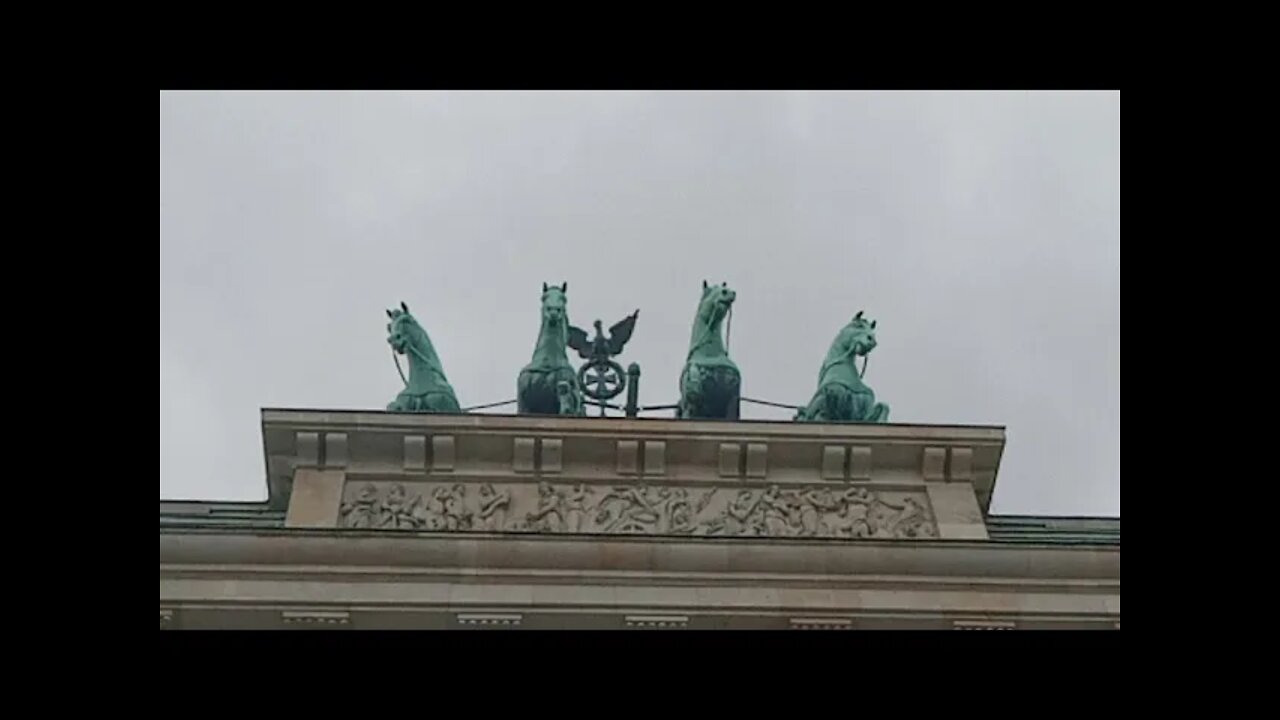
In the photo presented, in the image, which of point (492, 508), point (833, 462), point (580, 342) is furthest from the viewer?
point (580, 342)

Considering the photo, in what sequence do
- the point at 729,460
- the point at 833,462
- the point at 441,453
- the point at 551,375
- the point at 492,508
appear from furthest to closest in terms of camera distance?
the point at 551,375
the point at 833,462
the point at 729,460
the point at 441,453
the point at 492,508

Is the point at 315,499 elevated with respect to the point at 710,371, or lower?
lower

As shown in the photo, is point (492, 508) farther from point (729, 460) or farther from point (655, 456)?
point (729, 460)

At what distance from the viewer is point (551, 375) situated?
17.4 meters

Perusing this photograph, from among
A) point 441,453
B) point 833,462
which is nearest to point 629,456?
point 441,453

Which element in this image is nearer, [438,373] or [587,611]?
[587,611]

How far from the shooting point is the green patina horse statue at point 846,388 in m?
17.4

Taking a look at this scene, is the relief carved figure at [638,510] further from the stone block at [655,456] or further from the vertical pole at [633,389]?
the vertical pole at [633,389]

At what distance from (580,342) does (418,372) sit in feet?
7.52
